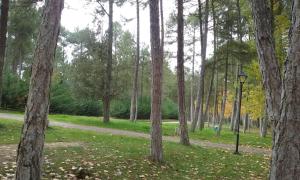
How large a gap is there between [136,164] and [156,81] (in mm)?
2502

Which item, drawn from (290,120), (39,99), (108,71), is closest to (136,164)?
(39,99)

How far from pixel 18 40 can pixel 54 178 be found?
35.0 meters

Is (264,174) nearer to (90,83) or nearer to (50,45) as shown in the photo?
A: (50,45)

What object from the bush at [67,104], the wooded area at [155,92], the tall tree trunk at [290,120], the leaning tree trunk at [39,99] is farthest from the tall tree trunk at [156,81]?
the bush at [67,104]

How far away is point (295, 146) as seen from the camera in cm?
411

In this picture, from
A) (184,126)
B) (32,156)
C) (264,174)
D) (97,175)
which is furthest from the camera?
(184,126)

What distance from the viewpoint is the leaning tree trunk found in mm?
5391

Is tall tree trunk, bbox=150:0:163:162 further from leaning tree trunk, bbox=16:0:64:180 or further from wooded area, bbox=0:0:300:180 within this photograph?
leaning tree trunk, bbox=16:0:64:180

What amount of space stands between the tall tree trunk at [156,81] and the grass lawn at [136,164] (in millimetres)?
555

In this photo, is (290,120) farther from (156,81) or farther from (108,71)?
(108,71)

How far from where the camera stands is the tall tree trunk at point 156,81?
34.7 ft

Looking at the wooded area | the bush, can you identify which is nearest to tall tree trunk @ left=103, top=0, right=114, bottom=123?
the wooded area

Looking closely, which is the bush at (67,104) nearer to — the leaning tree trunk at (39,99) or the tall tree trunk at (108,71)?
the tall tree trunk at (108,71)

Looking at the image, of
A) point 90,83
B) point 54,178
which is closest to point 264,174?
point 54,178
